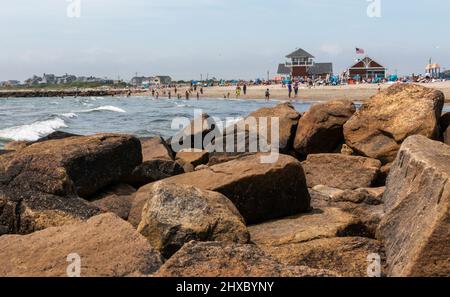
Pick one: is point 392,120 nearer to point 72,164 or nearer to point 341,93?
point 72,164

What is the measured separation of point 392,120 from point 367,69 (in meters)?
79.5

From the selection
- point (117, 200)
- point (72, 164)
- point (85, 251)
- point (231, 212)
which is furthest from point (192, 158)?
point (85, 251)

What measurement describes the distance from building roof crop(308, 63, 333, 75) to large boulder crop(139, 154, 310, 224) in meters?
92.8

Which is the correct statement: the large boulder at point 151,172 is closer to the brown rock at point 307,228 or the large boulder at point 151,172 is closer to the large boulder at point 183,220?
the brown rock at point 307,228

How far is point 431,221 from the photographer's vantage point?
404 centimetres

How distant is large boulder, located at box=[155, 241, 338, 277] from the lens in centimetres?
340

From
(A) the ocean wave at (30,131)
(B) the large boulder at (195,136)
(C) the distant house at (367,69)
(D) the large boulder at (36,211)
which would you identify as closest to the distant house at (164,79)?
(C) the distant house at (367,69)

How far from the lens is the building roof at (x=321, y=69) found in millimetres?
98006

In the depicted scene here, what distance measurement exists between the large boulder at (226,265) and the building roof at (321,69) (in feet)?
314

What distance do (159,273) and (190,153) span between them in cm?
761

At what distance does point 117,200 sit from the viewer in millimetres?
6996

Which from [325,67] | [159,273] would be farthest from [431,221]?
[325,67]

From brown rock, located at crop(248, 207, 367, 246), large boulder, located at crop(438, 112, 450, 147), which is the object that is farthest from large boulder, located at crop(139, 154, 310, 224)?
large boulder, located at crop(438, 112, 450, 147)
